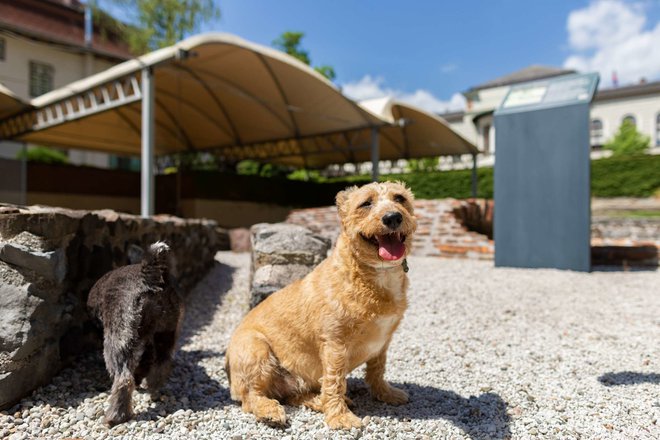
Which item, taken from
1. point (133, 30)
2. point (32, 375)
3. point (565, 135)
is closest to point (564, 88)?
point (565, 135)

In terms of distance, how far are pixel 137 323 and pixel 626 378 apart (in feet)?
11.2

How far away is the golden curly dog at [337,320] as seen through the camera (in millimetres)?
2084

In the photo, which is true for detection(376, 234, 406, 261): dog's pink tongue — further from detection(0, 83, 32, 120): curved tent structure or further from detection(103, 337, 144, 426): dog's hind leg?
detection(0, 83, 32, 120): curved tent structure

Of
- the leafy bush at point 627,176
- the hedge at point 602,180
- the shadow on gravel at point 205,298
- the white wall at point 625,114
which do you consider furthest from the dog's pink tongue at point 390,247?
the white wall at point 625,114

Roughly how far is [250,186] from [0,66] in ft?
42.7

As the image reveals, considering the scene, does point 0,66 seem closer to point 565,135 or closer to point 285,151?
point 285,151

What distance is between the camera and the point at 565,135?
724cm

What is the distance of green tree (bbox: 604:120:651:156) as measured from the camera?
33781 millimetres

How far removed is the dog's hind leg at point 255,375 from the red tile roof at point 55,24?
64.0 feet

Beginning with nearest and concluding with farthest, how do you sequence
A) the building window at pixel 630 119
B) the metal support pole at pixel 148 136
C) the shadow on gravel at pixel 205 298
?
the shadow on gravel at pixel 205 298 → the metal support pole at pixel 148 136 → the building window at pixel 630 119

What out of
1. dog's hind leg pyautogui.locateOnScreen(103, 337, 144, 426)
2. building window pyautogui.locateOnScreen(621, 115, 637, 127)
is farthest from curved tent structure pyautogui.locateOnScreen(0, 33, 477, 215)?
building window pyautogui.locateOnScreen(621, 115, 637, 127)

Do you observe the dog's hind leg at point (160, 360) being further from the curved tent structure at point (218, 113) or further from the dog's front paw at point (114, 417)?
the curved tent structure at point (218, 113)

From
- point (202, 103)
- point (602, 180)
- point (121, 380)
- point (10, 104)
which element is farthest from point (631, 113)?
point (121, 380)

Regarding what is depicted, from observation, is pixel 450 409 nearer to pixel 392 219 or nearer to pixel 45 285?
pixel 392 219
